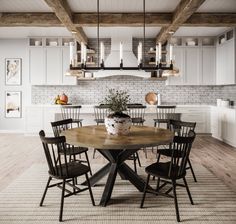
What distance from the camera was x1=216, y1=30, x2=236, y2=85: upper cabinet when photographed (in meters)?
7.22

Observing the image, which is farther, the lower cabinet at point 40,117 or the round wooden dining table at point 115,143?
the lower cabinet at point 40,117

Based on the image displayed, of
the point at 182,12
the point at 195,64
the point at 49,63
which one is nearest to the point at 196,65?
the point at 195,64

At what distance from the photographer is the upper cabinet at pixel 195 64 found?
27.6 ft

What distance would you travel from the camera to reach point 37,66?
8352mm

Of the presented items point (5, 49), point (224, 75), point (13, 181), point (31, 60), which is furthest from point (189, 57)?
point (13, 181)

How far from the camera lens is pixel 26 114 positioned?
26.1ft

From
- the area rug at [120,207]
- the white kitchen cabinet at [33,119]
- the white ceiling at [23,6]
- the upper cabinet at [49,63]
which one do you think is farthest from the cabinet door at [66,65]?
the area rug at [120,207]

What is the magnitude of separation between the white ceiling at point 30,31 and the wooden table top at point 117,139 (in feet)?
14.4

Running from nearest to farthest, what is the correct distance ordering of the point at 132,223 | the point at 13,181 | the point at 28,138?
the point at 132,223 → the point at 13,181 → the point at 28,138

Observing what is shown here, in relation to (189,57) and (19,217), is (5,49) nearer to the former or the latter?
(189,57)

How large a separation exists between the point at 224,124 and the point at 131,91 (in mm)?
2795

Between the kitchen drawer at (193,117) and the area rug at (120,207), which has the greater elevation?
the kitchen drawer at (193,117)

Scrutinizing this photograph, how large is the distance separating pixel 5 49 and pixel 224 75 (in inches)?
237

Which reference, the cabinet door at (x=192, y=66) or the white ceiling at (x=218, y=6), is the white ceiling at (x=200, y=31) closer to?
the cabinet door at (x=192, y=66)
